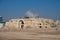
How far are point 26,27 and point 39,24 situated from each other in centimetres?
532

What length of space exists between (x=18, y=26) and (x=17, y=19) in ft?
9.73

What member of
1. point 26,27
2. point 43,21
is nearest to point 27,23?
point 26,27

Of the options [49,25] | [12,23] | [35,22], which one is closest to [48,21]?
[49,25]

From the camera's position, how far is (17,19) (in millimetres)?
59938

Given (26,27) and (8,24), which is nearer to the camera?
(26,27)

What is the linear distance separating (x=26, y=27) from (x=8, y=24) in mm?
9299

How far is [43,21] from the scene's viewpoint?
190 ft

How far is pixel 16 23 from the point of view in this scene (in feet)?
194

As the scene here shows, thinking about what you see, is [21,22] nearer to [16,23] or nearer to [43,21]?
[16,23]

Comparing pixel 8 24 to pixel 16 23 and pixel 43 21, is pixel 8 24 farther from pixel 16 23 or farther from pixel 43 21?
pixel 43 21

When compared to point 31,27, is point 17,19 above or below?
above

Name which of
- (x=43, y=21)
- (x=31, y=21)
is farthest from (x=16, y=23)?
(x=43, y=21)

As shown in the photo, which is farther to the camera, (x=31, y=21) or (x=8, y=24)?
(x=8, y=24)

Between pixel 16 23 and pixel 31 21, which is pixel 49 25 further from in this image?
pixel 16 23
